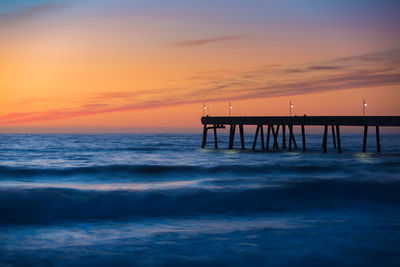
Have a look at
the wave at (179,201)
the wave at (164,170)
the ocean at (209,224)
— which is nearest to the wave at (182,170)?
the wave at (164,170)

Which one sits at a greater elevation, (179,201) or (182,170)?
(179,201)

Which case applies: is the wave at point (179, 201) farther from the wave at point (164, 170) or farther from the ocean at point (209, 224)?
the wave at point (164, 170)

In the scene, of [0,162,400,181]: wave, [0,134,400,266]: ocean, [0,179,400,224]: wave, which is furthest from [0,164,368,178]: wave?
[0,179,400,224]: wave

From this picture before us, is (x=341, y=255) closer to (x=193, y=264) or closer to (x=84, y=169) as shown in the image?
(x=193, y=264)

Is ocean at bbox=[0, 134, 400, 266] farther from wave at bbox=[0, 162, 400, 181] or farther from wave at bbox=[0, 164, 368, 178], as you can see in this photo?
wave at bbox=[0, 164, 368, 178]

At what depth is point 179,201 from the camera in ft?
47.2

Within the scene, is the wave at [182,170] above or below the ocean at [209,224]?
below

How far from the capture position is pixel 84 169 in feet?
87.4

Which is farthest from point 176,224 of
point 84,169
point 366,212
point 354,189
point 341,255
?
point 84,169

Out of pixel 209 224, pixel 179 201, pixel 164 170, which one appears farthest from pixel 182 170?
pixel 209 224

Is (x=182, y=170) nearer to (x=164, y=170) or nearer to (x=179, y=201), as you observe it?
(x=164, y=170)

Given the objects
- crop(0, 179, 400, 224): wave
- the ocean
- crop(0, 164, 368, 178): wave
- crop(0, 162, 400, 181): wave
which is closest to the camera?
the ocean

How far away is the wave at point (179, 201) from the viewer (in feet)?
41.5

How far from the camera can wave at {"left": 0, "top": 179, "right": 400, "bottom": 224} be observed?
12648 mm
